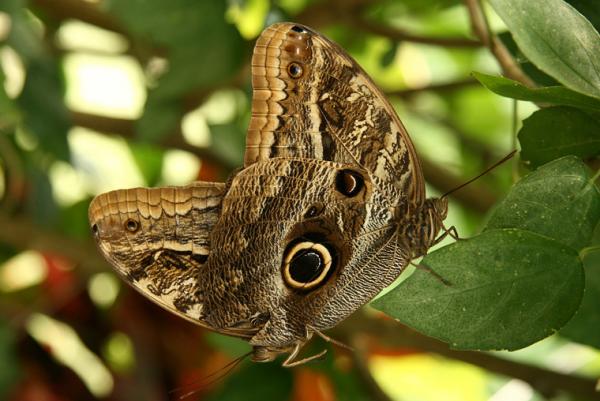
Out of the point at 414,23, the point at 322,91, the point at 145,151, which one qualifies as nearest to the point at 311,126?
the point at 322,91

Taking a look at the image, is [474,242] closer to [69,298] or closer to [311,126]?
[311,126]

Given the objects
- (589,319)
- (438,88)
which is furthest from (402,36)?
(589,319)

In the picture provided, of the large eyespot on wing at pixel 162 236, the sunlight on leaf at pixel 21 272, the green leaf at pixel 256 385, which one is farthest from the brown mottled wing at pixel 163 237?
the sunlight on leaf at pixel 21 272

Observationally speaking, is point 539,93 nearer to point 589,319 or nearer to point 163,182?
point 589,319

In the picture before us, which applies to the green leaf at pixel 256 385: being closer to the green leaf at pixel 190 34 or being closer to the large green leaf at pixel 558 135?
the green leaf at pixel 190 34

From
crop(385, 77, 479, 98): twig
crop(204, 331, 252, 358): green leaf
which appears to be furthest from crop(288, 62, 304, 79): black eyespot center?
crop(385, 77, 479, 98): twig

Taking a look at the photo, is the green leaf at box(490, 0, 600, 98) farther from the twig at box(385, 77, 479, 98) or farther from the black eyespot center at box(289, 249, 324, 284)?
the twig at box(385, 77, 479, 98)
